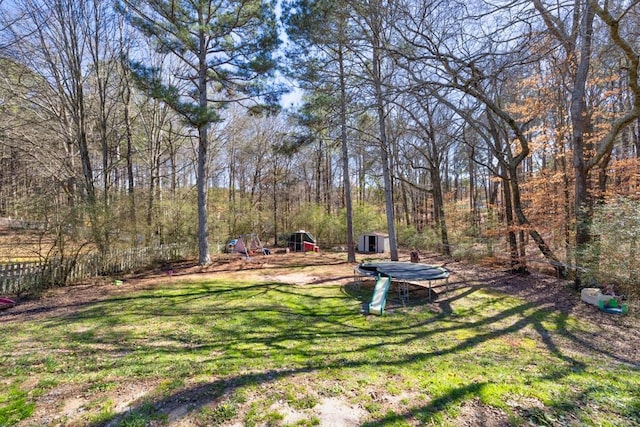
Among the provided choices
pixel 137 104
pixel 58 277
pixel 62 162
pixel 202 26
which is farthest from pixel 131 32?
pixel 58 277

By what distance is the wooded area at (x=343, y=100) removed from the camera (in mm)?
5387

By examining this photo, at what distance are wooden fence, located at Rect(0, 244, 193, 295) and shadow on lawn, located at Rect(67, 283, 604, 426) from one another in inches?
127

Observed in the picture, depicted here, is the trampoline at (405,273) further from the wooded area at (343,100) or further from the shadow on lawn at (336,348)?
the wooded area at (343,100)

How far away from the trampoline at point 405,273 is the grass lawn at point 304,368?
2.28ft

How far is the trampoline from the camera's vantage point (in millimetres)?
6238

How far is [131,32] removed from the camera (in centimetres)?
1062

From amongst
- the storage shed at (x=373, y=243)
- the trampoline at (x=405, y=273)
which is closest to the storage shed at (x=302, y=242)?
the storage shed at (x=373, y=243)

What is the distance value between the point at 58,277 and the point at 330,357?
777cm

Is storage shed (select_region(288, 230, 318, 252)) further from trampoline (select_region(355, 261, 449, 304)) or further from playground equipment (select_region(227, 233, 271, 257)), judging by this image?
trampoline (select_region(355, 261, 449, 304))

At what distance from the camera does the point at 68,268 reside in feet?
24.2

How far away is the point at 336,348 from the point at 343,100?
5515 millimetres

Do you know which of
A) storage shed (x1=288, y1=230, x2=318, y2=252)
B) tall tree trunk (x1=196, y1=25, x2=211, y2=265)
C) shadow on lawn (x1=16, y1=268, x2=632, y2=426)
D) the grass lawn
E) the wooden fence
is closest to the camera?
the grass lawn

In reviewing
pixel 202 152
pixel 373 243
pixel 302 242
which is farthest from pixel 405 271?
pixel 302 242

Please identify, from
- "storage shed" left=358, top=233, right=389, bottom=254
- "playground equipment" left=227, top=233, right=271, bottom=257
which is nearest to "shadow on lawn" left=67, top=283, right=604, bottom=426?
"playground equipment" left=227, top=233, right=271, bottom=257
